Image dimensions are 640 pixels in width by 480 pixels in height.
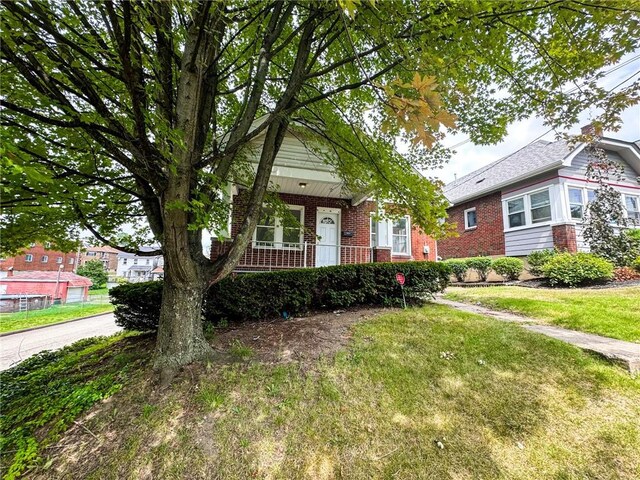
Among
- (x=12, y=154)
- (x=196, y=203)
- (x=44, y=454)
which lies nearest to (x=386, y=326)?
(x=196, y=203)

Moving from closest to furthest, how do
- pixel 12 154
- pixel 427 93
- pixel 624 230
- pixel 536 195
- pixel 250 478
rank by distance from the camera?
pixel 12 154 → pixel 427 93 → pixel 250 478 → pixel 624 230 → pixel 536 195

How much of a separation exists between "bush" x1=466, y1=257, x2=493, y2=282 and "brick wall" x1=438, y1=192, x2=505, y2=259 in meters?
1.81

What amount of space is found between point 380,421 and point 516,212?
43.5 feet

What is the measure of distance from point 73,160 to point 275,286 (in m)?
3.76

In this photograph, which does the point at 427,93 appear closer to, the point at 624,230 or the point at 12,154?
the point at 12,154

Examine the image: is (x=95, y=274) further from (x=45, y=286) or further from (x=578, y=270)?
(x=578, y=270)

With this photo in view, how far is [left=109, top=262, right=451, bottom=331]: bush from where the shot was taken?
5141 mm

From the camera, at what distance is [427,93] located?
81.8 inches

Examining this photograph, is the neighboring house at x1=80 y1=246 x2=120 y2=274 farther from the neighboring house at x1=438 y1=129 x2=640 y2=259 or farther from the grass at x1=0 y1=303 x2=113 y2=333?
the neighboring house at x1=438 y1=129 x2=640 y2=259

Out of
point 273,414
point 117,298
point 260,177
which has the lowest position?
point 273,414

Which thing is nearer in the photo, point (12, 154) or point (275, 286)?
point (12, 154)

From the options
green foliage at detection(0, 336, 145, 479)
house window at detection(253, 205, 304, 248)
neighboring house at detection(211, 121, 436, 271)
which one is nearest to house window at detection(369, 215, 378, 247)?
neighboring house at detection(211, 121, 436, 271)

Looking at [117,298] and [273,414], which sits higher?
[117,298]

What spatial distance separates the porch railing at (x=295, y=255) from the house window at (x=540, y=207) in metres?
7.61
